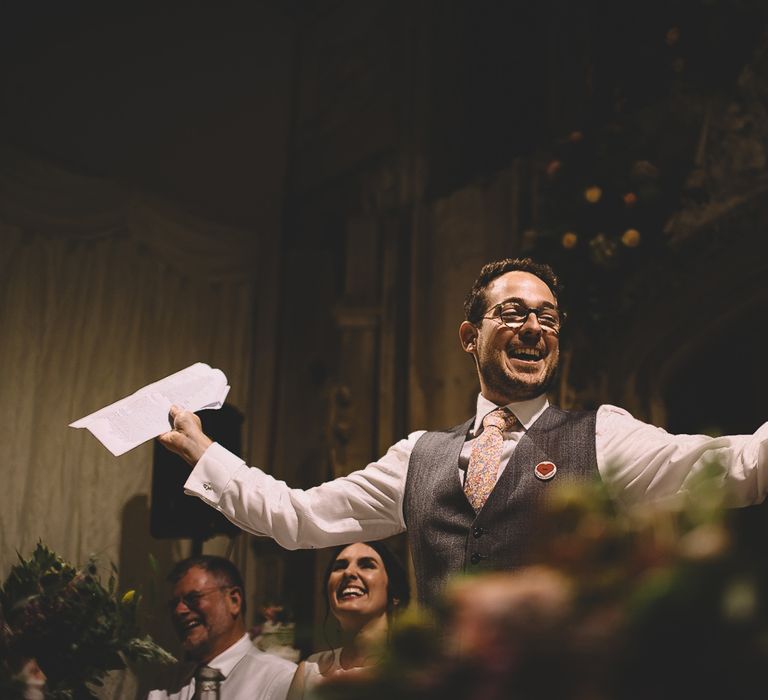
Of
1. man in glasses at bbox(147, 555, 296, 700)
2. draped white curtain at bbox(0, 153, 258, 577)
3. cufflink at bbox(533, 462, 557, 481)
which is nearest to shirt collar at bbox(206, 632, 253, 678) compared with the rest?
man in glasses at bbox(147, 555, 296, 700)

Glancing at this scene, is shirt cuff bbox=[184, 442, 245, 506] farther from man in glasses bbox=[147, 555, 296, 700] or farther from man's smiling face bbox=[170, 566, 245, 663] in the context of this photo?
man's smiling face bbox=[170, 566, 245, 663]

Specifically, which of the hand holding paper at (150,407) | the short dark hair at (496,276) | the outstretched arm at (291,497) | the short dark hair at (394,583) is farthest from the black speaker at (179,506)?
the short dark hair at (496,276)

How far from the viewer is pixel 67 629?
7.73 ft

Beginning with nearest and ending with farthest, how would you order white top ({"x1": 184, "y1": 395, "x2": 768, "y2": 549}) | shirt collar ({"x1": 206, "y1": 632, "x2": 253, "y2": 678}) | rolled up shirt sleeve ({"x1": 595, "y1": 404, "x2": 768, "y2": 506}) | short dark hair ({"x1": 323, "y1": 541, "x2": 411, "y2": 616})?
rolled up shirt sleeve ({"x1": 595, "y1": 404, "x2": 768, "y2": 506})
white top ({"x1": 184, "y1": 395, "x2": 768, "y2": 549})
short dark hair ({"x1": 323, "y1": 541, "x2": 411, "y2": 616})
shirt collar ({"x1": 206, "y1": 632, "x2": 253, "y2": 678})

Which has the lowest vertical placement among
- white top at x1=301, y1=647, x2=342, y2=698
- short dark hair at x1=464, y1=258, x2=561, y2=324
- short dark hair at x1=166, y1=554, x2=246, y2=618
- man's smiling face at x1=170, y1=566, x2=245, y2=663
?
white top at x1=301, y1=647, x2=342, y2=698

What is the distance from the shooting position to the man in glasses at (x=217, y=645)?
3.19 m

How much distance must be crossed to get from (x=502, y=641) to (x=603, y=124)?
3.53 meters

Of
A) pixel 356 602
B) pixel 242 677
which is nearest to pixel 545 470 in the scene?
pixel 356 602

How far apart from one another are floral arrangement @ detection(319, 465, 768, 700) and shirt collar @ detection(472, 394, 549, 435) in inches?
41.9

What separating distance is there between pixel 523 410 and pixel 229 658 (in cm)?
181

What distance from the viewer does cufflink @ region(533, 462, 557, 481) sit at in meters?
1.91

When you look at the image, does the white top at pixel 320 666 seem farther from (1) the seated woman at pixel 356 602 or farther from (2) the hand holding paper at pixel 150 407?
(2) the hand holding paper at pixel 150 407

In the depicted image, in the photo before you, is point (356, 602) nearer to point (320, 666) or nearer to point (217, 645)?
point (320, 666)

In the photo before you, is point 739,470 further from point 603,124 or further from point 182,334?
point 182,334
